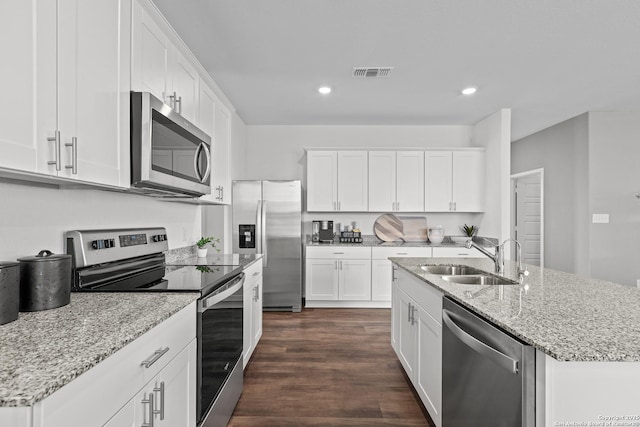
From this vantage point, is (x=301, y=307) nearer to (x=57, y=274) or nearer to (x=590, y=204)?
(x=57, y=274)

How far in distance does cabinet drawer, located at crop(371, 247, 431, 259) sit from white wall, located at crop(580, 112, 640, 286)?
7.41 ft

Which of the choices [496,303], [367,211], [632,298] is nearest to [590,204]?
[367,211]

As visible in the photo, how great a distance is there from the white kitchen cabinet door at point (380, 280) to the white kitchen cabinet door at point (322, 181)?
97 centimetres

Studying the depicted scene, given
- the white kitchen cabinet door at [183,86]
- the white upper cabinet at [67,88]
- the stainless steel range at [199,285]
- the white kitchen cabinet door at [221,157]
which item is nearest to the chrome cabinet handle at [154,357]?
the stainless steel range at [199,285]

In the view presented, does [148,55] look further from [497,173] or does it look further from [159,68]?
[497,173]

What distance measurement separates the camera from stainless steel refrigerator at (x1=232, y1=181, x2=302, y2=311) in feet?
14.9

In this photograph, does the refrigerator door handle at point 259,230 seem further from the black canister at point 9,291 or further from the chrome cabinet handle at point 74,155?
the black canister at point 9,291

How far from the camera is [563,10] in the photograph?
7.86 ft

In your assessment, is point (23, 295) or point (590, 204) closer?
point (23, 295)

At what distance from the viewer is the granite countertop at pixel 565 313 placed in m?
0.99

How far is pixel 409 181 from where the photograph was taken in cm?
499

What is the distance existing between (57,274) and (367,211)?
4085mm

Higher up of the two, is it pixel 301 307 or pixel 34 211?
pixel 34 211

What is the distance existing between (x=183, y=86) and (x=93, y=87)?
95cm
